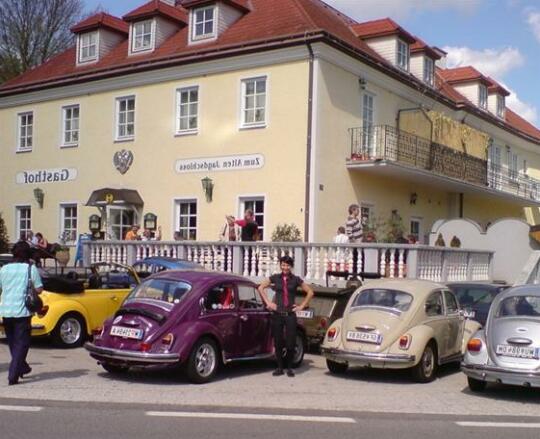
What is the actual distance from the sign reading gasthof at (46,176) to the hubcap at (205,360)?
60.1ft

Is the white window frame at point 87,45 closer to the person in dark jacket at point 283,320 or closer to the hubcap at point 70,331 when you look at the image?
the hubcap at point 70,331

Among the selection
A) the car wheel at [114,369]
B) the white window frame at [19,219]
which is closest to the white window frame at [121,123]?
the white window frame at [19,219]

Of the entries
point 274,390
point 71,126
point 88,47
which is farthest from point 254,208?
point 274,390

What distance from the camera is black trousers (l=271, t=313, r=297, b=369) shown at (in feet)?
35.6

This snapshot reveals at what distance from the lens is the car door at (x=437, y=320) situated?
11109 millimetres

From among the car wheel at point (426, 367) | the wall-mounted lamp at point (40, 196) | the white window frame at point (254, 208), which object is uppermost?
the wall-mounted lamp at point (40, 196)

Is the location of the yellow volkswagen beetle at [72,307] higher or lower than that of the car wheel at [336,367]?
higher

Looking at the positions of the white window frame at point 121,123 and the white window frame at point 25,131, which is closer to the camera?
the white window frame at point 121,123

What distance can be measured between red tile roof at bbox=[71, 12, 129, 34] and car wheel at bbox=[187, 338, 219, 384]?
20.4 m

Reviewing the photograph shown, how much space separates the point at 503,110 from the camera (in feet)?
122

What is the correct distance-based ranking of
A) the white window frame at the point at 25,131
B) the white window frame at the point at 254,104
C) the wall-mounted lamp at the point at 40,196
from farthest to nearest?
the white window frame at the point at 25,131, the wall-mounted lamp at the point at 40,196, the white window frame at the point at 254,104

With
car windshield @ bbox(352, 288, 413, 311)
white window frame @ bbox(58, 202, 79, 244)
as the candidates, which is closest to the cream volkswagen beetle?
car windshield @ bbox(352, 288, 413, 311)

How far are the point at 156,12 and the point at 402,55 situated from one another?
8.70 m

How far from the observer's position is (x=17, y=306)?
Result: 31.1 feet
